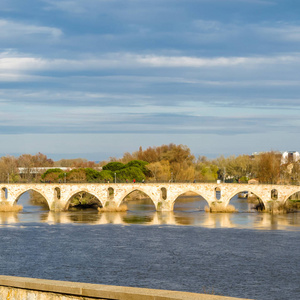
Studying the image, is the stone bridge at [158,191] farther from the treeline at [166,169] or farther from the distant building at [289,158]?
the distant building at [289,158]

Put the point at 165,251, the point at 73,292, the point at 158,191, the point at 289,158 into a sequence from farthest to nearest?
the point at 289,158 → the point at 158,191 → the point at 165,251 → the point at 73,292

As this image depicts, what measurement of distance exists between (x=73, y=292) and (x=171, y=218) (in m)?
54.4

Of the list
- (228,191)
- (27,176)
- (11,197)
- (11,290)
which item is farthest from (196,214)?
(27,176)

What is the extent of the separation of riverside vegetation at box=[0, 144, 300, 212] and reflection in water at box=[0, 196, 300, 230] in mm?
4234

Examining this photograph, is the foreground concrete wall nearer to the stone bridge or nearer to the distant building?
the stone bridge

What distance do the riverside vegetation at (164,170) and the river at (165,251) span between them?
561 inches

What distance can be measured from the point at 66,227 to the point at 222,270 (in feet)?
85.4

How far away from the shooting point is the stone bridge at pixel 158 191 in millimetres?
69750

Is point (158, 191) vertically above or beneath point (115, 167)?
beneath

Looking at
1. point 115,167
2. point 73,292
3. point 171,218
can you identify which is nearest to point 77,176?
point 115,167

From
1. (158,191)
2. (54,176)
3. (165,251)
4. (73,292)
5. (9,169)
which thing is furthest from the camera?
(9,169)

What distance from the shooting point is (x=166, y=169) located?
10681 centimetres

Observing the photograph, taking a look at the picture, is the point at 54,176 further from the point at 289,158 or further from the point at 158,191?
the point at 289,158

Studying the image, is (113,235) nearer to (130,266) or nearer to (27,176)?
(130,266)
